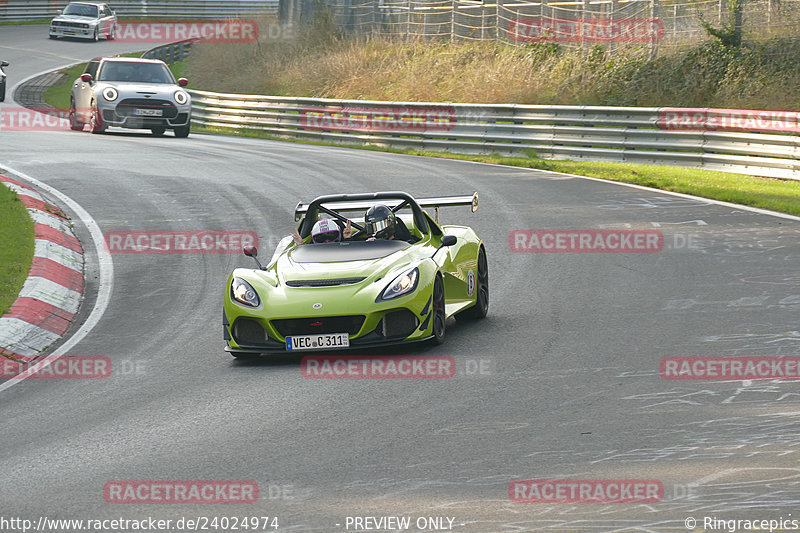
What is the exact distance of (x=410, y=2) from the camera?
40344mm

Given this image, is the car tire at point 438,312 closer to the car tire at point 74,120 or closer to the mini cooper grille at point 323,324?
the mini cooper grille at point 323,324

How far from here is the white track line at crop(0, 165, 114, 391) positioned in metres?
10.2

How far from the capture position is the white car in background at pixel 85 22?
55.6m

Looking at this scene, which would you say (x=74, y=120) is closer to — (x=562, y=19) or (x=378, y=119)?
(x=378, y=119)

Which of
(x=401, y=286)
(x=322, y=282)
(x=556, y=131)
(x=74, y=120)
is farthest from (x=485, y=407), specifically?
(x=74, y=120)

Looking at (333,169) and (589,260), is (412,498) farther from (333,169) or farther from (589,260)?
(333,169)

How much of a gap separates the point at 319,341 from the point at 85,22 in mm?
50000

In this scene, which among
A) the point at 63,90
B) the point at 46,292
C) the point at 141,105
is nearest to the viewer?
the point at 46,292

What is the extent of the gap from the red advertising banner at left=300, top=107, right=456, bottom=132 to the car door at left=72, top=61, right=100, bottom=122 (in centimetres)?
552

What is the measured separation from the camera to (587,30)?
32875mm

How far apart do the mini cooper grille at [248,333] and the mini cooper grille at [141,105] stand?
18.4 meters

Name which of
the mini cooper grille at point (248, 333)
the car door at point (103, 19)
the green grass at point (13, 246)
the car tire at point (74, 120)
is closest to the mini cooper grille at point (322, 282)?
the mini cooper grille at point (248, 333)

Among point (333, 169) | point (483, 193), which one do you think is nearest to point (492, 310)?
point (483, 193)

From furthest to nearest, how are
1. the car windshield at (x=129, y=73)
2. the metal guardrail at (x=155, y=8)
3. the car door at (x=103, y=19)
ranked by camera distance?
the metal guardrail at (x=155, y=8) < the car door at (x=103, y=19) < the car windshield at (x=129, y=73)
